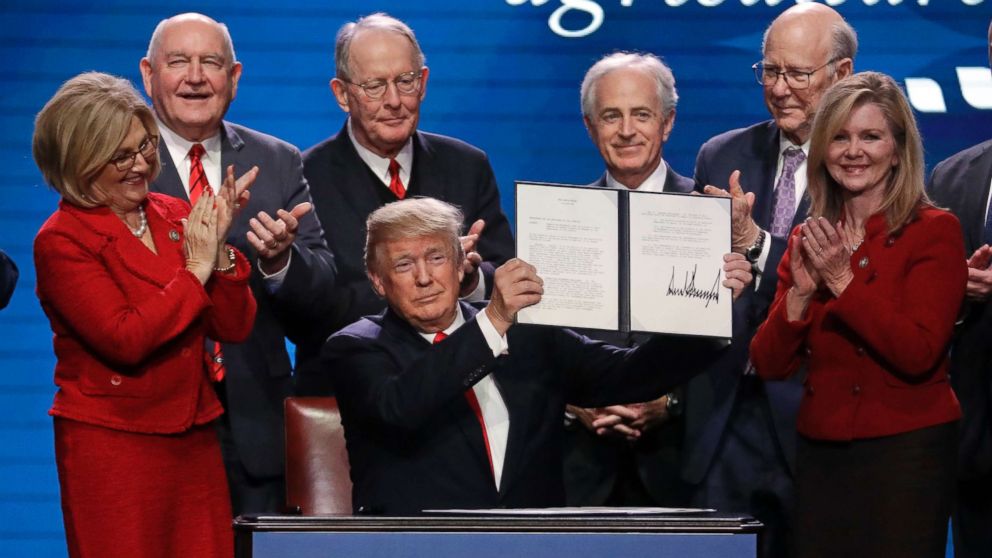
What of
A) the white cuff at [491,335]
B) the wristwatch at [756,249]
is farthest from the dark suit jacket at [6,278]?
the wristwatch at [756,249]

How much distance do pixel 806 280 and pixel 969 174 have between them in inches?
38.2

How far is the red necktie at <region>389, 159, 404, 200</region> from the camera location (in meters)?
4.18

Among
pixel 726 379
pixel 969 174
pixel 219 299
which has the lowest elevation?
pixel 726 379

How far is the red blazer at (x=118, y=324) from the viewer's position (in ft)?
10.4

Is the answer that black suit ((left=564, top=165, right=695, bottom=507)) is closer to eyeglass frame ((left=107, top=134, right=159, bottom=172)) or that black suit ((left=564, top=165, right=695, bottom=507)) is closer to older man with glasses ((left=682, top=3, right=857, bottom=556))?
older man with glasses ((left=682, top=3, right=857, bottom=556))

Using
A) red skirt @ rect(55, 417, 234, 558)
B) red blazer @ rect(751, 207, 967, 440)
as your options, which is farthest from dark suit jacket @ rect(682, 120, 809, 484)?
red skirt @ rect(55, 417, 234, 558)

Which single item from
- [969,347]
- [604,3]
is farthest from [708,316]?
[604,3]

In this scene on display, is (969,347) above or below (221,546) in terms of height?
above

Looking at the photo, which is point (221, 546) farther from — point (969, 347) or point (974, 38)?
point (974, 38)

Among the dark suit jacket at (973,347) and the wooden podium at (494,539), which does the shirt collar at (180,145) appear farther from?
the dark suit jacket at (973,347)

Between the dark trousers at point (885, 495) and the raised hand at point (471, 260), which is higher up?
the raised hand at point (471, 260)

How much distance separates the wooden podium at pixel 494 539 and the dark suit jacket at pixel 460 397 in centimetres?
75

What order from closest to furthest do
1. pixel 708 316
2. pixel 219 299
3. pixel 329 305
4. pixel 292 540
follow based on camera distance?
1. pixel 292 540
2. pixel 708 316
3. pixel 219 299
4. pixel 329 305

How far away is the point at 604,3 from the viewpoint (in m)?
5.09
